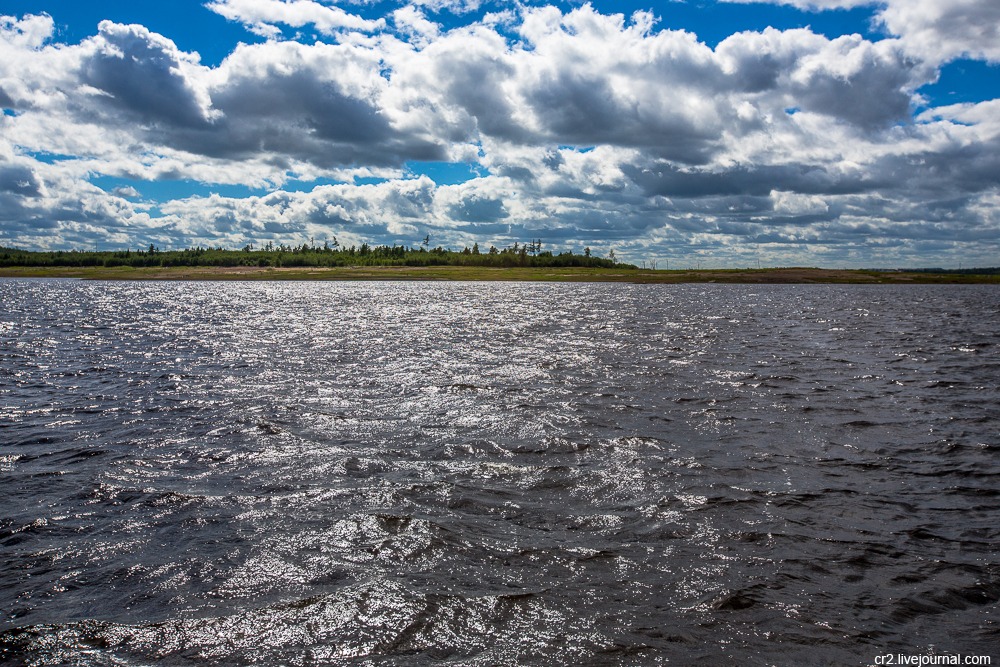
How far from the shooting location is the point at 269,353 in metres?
41.0

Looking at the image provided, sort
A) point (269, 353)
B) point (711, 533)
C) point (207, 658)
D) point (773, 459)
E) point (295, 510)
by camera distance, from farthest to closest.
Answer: point (269, 353) → point (773, 459) → point (295, 510) → point (711, 533) → point (207, 658)

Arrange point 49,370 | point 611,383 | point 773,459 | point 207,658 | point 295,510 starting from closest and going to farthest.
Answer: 1. point 207,658
2. point 295,510
3. point 773,459
4. point 611,383
5. point 49,370

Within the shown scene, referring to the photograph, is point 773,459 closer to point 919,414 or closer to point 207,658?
point 919,414

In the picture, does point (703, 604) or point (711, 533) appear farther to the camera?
point (711, 533)

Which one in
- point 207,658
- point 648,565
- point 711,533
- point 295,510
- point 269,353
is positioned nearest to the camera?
point 207,658

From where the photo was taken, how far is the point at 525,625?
373 inches

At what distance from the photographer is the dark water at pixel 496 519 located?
924 centimetres

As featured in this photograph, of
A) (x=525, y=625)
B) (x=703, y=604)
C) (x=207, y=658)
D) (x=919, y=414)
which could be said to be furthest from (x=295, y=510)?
(x=919, y=414)

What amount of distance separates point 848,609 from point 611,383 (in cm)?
1996

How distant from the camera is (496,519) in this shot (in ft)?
44.3

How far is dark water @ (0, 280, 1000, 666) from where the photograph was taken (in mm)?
9242

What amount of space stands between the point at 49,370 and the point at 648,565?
Answer: 1361 inches

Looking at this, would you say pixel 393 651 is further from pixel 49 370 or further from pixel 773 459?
pixel 49 370

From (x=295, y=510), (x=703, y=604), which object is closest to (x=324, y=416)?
(x=295, y=510)
